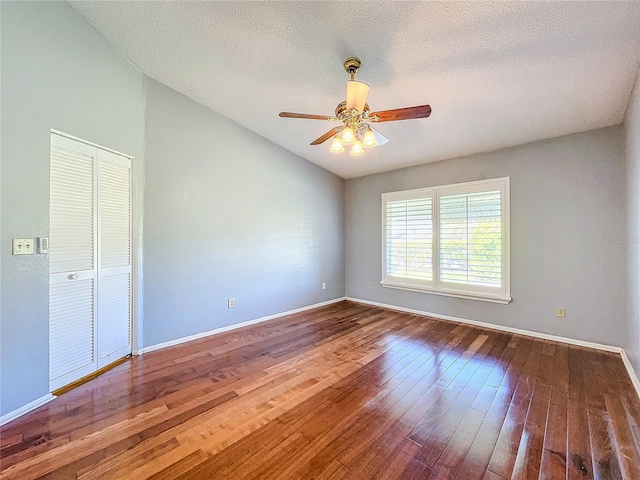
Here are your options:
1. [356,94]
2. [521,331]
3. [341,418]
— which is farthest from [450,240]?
[341,418]

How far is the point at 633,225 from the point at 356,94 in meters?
2.84

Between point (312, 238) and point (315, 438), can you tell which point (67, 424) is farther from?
point (312, 238)

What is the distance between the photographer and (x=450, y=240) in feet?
13.6

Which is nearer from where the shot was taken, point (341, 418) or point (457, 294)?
point (341, 418)

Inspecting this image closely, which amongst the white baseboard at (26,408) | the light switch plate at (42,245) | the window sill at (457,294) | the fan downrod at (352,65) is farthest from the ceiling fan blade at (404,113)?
the white baseboard at (26,408)

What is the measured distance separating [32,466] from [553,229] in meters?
5.08

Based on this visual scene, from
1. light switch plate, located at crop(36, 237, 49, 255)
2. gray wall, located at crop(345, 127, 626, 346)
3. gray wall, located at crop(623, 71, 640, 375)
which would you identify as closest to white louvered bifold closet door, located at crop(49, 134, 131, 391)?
light switch plate, located at crop(36, 237, 49, 255)

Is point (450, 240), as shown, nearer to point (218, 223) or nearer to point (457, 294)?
point (457, 294)

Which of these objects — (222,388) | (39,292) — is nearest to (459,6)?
(222,388)

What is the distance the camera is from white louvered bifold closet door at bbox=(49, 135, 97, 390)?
2229 mm

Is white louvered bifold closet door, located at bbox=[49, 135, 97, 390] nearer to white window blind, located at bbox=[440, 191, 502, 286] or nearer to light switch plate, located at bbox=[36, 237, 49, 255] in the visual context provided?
light switch plate, located at bbox=[36, 237, 49, 255]

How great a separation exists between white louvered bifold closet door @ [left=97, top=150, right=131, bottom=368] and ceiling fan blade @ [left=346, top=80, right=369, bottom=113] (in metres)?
2.40

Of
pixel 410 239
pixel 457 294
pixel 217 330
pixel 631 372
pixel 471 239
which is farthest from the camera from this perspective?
pixel 410 239

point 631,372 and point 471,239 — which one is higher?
point 471,239
